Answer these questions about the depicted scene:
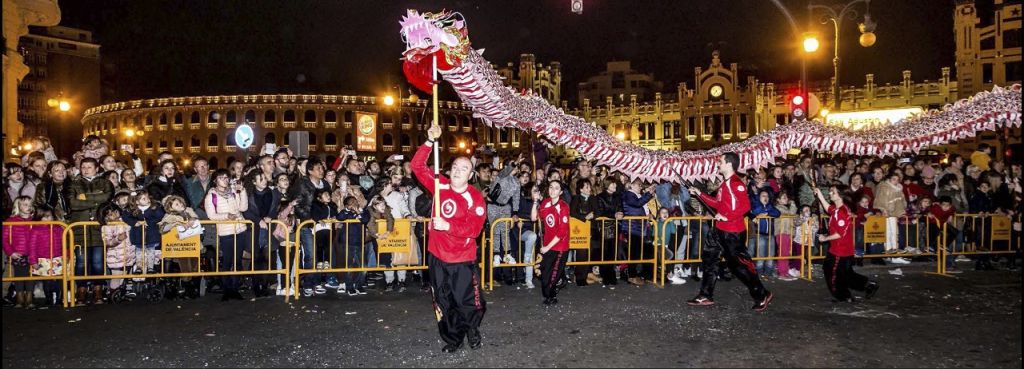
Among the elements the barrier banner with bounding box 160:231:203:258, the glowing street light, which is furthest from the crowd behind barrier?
the glowing street light

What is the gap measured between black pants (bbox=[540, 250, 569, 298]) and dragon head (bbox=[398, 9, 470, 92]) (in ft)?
10.8

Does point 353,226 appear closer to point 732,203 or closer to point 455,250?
point 455,250

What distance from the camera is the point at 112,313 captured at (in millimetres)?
7812

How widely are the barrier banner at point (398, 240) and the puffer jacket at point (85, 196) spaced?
3.70 meters

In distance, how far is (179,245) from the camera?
8.59 meters

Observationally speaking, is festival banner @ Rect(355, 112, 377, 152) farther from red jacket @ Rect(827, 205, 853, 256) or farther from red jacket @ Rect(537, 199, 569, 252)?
red jacket @ Rect(827, 205, 853, 256)

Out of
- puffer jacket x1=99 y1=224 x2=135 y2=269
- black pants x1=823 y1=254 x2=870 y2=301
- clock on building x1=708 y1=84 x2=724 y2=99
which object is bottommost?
black pants x1=823 y1=254 x2=870 y2=301

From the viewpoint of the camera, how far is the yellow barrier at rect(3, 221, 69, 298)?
816 cm

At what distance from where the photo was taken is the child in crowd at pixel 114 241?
27.8 ft

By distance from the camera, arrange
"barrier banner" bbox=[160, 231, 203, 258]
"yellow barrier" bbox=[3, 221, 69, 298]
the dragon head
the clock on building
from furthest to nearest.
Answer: the clock on building, "barrier banner" bbox=[160, 231, 203, 258], "yellow barrier" bbox=[3, 221, 69, 298], the dragon head

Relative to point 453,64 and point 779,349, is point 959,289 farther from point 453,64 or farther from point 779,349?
point 453,64

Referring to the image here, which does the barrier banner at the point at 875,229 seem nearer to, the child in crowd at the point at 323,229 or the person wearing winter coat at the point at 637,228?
the person wearing winter coat at the point at 637,228

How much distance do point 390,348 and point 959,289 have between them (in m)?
8.08

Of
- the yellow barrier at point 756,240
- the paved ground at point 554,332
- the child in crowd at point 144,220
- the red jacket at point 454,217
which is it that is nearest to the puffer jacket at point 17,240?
the paved ground at point 554,332
